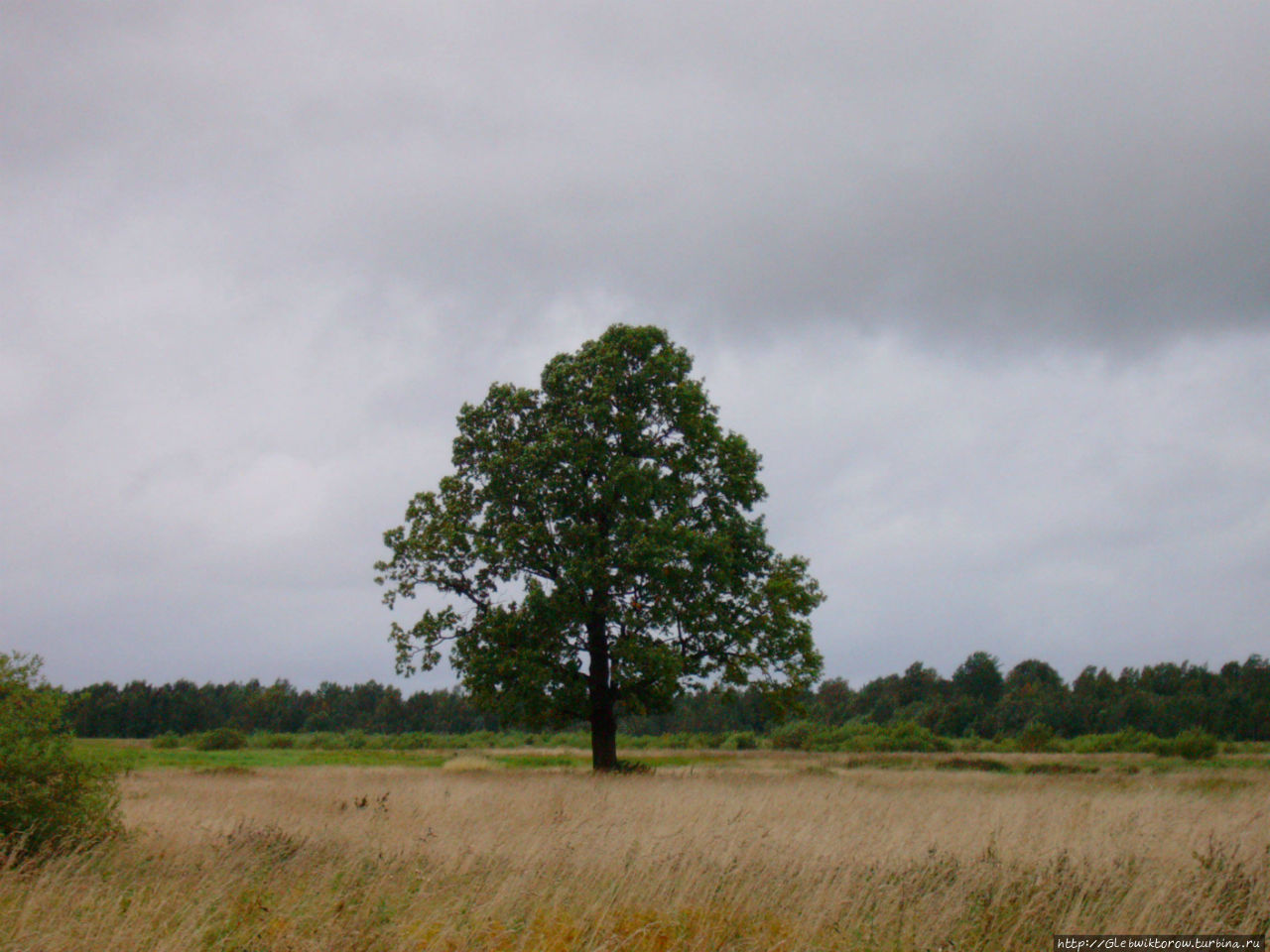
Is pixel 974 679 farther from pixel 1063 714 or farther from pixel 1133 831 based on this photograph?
pixel 1133 831

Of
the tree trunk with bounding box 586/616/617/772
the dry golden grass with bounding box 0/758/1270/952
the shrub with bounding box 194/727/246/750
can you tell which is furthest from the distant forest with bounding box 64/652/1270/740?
the dry golden grass with bounding box 0/758/1270/952

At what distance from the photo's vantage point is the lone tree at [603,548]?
26109 millimetres

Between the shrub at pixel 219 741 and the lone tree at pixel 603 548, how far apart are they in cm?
4324

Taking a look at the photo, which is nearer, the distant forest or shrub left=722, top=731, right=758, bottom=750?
shrub left=722, top=731, right=758, bottom=750

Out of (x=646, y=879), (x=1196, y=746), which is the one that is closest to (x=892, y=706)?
(x=1196, y=746)

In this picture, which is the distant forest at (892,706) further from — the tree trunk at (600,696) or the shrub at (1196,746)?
the tree trunk at (600,696)

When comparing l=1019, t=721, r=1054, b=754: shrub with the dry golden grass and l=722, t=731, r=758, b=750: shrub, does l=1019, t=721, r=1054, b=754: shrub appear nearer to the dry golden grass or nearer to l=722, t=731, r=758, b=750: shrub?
l=722, t=731, r=758, b=750: shrub

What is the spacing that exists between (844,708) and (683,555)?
379ft

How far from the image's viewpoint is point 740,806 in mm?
15070

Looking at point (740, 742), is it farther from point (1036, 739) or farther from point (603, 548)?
point (603, 548)

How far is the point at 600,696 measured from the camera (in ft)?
91.5

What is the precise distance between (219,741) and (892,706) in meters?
89.2

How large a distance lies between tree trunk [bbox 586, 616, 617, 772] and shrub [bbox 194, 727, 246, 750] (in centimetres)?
4520

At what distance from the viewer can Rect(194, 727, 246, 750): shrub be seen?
207 feet
